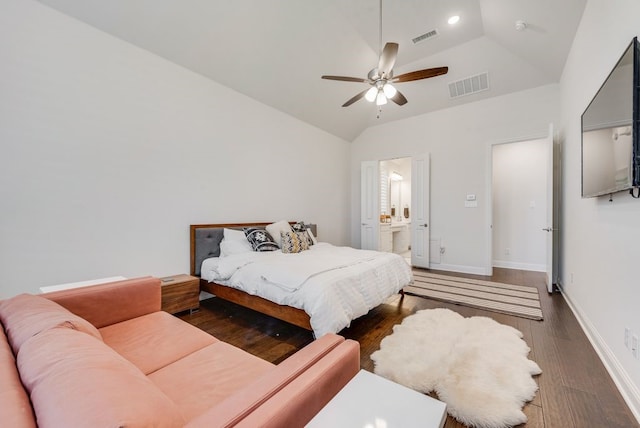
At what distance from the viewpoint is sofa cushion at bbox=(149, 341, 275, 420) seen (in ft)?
3.47

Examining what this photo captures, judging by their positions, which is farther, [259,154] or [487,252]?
[487,252]

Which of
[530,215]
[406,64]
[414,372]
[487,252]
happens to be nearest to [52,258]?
[414,372]

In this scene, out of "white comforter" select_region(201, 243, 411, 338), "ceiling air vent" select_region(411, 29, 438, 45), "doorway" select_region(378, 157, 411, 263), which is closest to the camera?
"white comforter" select_region(201, 243, 411, 338)

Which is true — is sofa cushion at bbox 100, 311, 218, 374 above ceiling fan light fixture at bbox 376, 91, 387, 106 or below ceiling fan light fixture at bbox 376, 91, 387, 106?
below

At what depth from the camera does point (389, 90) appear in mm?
2947

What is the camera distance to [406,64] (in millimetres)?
4469

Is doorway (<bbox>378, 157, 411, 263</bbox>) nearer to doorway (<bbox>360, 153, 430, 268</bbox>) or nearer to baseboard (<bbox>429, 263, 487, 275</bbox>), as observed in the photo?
doorway (<bbox>360, 153, 430, 268</bbox>)

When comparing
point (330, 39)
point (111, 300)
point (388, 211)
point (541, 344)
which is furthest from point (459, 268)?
point (111, 300)

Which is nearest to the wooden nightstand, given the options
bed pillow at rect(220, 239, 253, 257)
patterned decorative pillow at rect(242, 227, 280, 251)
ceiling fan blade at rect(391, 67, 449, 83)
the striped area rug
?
bed pillow at rect(220, 239, 253, 257)

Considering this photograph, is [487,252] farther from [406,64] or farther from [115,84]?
[115,84]

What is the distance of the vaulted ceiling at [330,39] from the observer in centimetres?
277

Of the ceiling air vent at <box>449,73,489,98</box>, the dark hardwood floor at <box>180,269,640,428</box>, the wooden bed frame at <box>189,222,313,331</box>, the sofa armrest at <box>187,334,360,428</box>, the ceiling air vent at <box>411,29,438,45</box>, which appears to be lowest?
the dark hardwood floor at <box>180,269,640,428</box>

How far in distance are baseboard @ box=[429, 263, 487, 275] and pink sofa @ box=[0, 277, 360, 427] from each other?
15.2ft

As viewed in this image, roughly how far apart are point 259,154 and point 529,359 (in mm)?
3995
